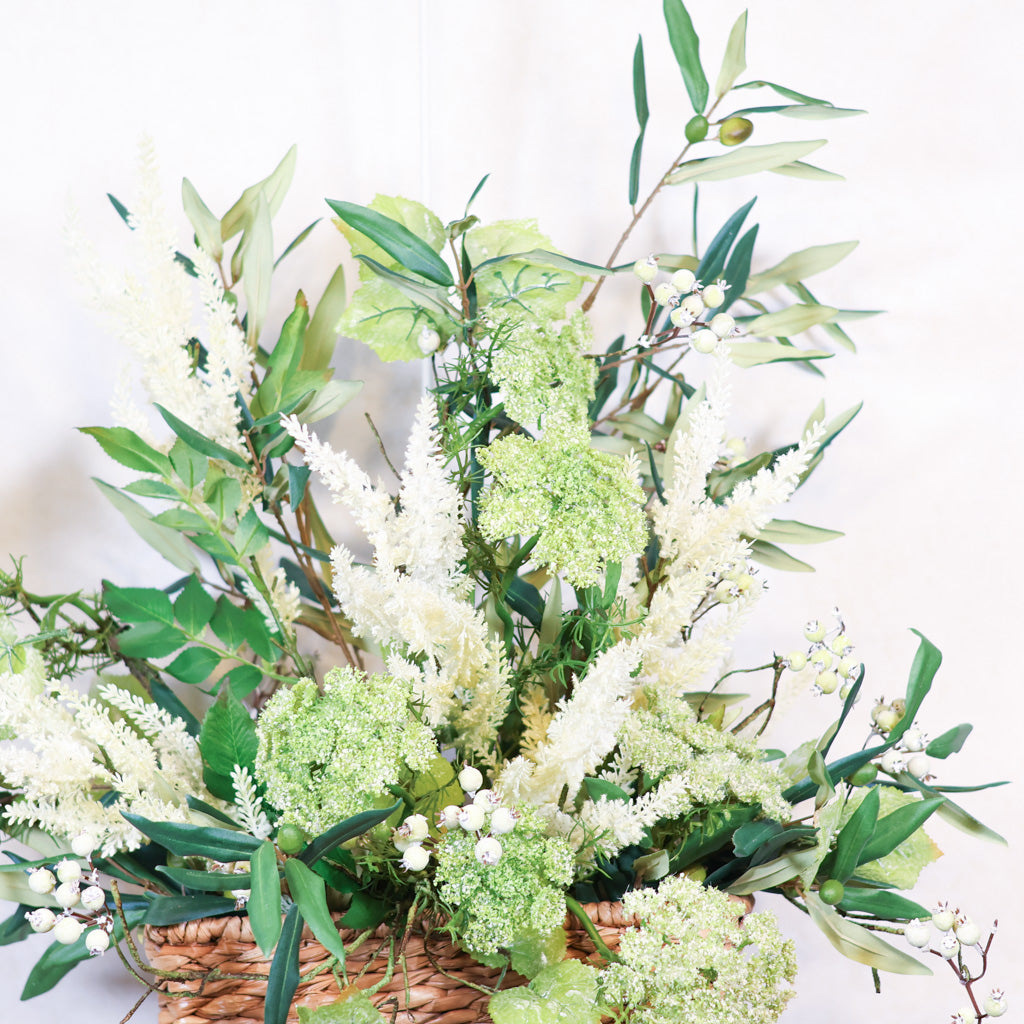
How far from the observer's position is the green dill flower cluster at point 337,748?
0.47m

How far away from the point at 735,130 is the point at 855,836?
0.53 metres

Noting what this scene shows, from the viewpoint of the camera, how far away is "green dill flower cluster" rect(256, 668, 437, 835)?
47 centimetres

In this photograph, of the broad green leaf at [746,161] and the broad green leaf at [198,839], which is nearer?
the broad green leaf at [198,839]

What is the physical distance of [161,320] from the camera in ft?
1.99

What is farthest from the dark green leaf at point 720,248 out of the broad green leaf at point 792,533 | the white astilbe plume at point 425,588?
the white astilbe plume at point 425,588

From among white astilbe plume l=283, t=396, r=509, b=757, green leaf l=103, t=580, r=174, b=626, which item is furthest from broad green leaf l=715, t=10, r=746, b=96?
green leaf l=103, t=580, r=174, b=626

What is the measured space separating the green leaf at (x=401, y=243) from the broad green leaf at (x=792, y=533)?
347mm

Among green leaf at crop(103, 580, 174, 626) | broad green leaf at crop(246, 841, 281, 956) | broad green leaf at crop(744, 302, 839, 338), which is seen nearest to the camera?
broad green leaf at crop(246, 841, 281, 956)

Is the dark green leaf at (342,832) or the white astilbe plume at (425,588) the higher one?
the white astilbe plume at (425,588)

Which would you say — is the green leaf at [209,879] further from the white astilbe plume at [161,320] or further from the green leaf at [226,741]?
the white astilbe plume at [161,320]

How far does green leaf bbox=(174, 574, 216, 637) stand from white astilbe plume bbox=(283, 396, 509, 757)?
14cm

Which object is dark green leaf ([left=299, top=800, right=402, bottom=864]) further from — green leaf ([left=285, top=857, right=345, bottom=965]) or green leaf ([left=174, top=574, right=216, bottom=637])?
green leaf ([left=174, top=574, right=216, bottom=637])

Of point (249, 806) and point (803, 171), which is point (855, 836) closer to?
point (249, 806)

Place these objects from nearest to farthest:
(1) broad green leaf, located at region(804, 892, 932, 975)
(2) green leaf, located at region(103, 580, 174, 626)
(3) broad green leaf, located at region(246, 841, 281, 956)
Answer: (3) broad green leaf, located at region(246, 841, 281, 956) < (1) broad green leaf, located at region(804, 892, 932, 975) < (2) green leaf, located at region(103, 580, 174, 626)
